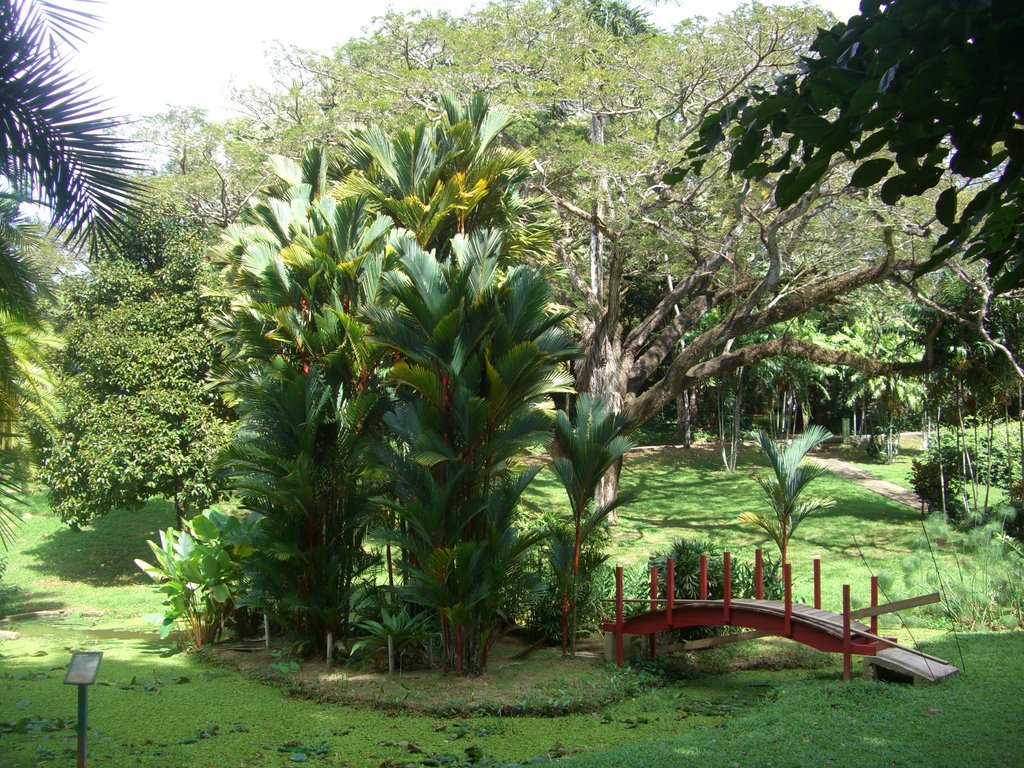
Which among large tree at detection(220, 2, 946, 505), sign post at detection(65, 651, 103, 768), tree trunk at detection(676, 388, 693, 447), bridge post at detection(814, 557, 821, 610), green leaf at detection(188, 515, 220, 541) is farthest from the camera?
tree trunk at detection(676, 388, 693, 447)

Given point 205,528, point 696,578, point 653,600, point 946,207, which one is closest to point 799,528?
point 696,578

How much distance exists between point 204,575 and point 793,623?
6.71 meters

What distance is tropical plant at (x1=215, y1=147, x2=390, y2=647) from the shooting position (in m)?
9.32

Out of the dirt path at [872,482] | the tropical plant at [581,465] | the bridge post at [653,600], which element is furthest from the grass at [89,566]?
the dirt path at [872,482]

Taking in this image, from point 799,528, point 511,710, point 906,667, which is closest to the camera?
point 906,667

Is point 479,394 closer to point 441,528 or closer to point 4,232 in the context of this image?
point 441,528

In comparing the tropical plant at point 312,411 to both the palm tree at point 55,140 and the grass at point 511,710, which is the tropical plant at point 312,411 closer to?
the grass at point 511,710

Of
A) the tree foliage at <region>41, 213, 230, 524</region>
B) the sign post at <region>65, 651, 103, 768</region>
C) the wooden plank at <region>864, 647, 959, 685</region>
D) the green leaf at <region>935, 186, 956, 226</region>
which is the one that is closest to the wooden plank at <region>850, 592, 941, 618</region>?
the wooden plank at <region>864, 647, 959, 685</region>

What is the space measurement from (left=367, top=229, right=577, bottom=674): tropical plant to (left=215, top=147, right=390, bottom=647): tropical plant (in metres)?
0.73

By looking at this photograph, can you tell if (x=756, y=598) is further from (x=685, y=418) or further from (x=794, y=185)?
(x=685, y=418)

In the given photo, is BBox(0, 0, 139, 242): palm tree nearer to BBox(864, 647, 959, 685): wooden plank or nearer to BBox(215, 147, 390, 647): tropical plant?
BBox(215, 147, 390, 647): tropical plant

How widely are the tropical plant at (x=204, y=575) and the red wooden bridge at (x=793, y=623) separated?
4509mm

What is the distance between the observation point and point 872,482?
74.0 feet

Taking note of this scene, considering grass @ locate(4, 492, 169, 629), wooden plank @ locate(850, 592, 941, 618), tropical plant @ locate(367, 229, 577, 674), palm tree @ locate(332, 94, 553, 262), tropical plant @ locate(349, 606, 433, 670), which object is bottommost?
grass @ locate(4, 492, 169, 629)
